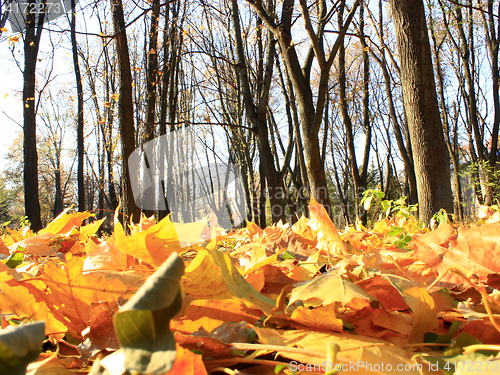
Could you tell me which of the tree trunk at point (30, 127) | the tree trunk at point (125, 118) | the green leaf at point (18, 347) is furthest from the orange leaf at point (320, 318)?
the tree trunk at point (30, 127)

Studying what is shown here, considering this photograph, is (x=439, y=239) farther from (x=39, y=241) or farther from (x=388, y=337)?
(x=39, y=241)

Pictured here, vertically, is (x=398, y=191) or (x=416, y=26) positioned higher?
(x=416, y=26)

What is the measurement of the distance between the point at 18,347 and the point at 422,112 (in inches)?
127

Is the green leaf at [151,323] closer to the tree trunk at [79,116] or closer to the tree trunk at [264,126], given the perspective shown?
the tree trunk at [264,126]

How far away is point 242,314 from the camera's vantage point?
427 millimetres

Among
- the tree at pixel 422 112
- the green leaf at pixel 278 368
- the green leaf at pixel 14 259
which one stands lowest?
the green leaf at pixel 278 368

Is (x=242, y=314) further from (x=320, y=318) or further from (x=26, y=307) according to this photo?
(x=26, y=307)

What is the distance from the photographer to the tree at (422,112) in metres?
2.88

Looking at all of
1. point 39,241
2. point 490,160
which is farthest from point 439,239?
point 490,160

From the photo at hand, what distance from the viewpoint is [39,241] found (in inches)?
37.0

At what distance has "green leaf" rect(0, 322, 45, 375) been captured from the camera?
20 centimetres

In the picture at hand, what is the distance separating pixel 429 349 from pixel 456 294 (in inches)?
7.6

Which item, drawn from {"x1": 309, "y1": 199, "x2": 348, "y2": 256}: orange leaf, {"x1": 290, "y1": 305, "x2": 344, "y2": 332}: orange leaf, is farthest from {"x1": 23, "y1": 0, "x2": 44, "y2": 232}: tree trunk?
{"x1": 290, "y1": 305, "x2": 344, "y2": 332}: orange leaf

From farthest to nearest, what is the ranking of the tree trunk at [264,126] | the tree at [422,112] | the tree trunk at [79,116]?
1. the tree trunk at [79,116]
2. the tree trunk at [264,126]
3. the tree at [422,112]
